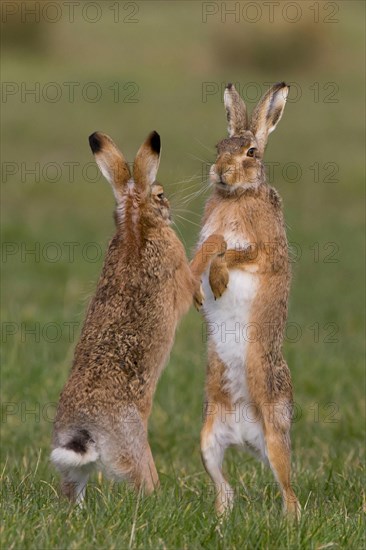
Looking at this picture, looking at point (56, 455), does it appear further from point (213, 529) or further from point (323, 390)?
point (323, 390)

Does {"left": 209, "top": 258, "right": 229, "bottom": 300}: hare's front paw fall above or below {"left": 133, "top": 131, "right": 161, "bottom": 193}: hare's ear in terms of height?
below

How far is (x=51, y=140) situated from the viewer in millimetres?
23953

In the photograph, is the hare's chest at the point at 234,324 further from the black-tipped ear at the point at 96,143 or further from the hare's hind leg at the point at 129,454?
the black-tipped ear at the point at 96,143

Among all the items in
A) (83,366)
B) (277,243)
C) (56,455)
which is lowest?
(56,455)

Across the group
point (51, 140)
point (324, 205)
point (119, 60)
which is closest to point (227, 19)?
point (119, 60)

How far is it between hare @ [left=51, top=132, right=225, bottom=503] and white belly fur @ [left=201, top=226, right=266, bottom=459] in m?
0.22

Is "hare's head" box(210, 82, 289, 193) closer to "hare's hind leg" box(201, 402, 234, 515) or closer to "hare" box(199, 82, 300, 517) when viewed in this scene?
"hare" box(199, 82, 300, 517)

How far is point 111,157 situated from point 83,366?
1.14m

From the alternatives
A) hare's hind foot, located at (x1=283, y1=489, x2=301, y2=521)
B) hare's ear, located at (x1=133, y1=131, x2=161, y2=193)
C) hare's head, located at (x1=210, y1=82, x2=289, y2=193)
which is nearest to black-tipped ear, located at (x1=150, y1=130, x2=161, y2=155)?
hare's ear, located at (x1=133, y1=131, x2=161, y2=193)

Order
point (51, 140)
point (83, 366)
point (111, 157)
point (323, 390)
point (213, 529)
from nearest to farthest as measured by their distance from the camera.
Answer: point (213, 529) < point (83, 366) < point (111, 157) < point (323, 390) < point (51, 140)

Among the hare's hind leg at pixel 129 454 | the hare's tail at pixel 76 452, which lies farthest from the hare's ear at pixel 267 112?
the hare's tail at pixel 76 452

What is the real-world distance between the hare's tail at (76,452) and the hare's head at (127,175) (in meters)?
1.30

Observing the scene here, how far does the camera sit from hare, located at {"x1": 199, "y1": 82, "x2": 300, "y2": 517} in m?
5.97

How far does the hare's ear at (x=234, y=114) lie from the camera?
6.65 m
